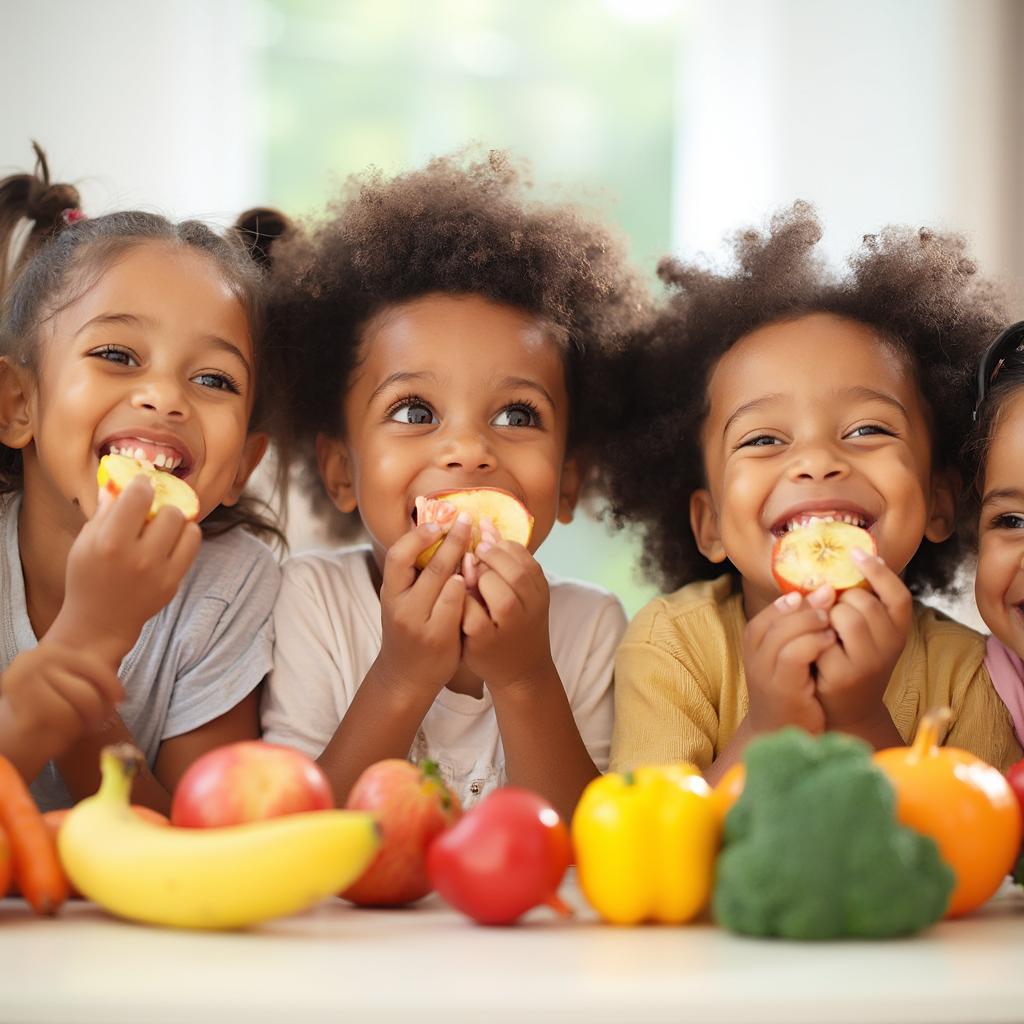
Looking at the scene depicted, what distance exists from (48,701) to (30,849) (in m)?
0.22

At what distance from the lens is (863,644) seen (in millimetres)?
1266

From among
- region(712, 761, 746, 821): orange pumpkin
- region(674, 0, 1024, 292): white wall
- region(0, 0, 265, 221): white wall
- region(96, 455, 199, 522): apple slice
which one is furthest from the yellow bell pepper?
region(674, 0, 1024, 292): white wall

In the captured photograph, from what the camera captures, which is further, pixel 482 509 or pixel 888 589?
pixel 482 509

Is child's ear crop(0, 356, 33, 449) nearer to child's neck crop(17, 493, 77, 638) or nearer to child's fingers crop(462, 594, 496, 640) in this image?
child's neck crop(17, 493, 77, 638)

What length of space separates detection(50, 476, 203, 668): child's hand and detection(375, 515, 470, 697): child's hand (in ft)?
0.80

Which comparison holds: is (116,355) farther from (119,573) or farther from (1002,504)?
(1002,504)

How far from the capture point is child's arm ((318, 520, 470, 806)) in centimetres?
138

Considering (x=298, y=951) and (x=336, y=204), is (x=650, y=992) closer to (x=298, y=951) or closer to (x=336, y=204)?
(x=298, y=951)

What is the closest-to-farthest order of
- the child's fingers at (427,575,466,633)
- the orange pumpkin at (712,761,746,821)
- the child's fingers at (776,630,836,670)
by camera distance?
the orange pumpkin at (712,761,746,821) → the child's fingers at (776,630,836,670) → the child's fingers at (427,575,466,633)

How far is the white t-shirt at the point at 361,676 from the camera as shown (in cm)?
156

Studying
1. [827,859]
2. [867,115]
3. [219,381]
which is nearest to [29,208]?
[219,381]

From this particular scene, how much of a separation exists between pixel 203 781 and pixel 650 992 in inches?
15.4

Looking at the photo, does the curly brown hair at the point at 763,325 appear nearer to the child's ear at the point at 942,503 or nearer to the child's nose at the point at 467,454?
the child's ear at the point at 942,503

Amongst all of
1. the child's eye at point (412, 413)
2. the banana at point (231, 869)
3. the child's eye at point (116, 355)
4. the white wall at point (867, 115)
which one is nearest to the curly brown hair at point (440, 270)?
the child's eye at point (412, 413)
